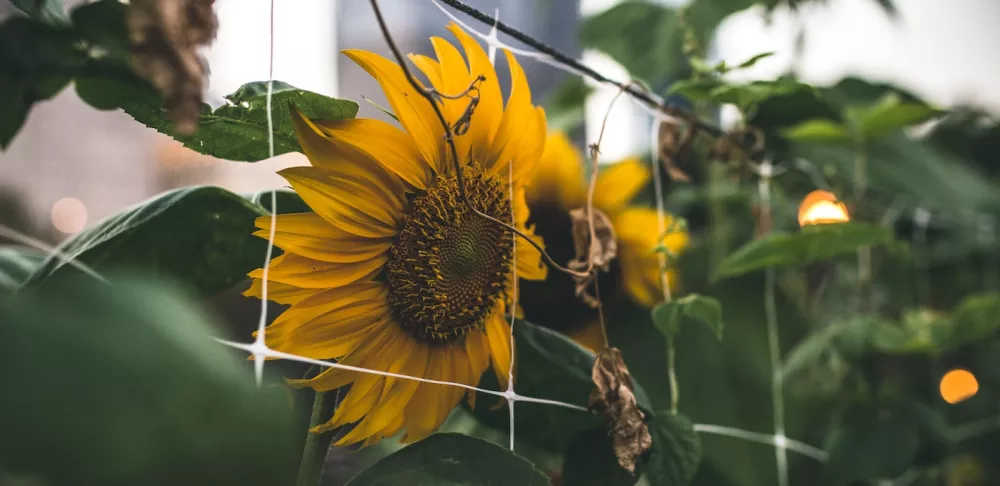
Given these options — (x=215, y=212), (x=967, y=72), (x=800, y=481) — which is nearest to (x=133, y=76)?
(x=215, y=212)

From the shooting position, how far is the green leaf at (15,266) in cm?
22

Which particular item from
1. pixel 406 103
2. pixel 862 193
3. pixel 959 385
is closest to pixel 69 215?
pixel 406 103

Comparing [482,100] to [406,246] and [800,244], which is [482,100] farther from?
[800,244]

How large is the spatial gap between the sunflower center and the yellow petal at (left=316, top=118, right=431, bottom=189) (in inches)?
0.4

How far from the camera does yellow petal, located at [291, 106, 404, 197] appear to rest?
0.22 m

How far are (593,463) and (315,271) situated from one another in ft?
0.49

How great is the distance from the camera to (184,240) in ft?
0.79

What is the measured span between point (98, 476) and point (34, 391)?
2cm

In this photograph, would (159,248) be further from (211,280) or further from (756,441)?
(756,441)

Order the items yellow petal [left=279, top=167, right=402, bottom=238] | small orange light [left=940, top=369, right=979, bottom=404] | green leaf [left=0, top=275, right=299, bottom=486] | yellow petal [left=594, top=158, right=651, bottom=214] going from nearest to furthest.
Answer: green leaf [left=0, top=275, right=299, bottom=486] < yellow petal [left=279, top=167, right=402, bottom=238] < yellow petal [left=594, top=158, right=651, bottom=214] < small orange light [left=940, top=369, right=979, bottom=404]

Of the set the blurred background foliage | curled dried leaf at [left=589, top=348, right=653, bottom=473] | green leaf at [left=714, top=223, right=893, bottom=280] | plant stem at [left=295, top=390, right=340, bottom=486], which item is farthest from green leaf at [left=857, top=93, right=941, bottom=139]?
plant stem at [left=295, top=390, right=340, bottom=486]

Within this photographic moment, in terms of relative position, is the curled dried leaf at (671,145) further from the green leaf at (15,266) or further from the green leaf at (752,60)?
the green leaf at (15,266)

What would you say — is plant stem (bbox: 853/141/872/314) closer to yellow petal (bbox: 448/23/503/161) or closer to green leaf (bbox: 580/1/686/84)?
green leaf (bbox: 580/1/686/84)

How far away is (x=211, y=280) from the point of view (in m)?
0.25
